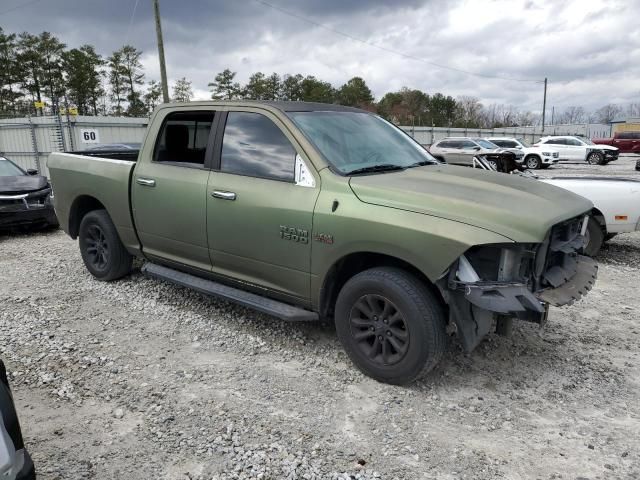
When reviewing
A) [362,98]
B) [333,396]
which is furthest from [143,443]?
[362,98]

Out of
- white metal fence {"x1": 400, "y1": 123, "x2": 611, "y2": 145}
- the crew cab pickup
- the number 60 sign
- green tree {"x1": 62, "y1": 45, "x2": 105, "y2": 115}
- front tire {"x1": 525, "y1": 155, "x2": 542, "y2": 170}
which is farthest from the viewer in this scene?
green tree {"x1": 62, "y1": 45, "x2": 105, "y2": 115}

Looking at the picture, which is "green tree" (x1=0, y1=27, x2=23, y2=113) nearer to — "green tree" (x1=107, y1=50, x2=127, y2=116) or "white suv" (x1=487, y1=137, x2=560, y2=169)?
"green tree" (x1=107, y1=50, x2=127, y2=116)

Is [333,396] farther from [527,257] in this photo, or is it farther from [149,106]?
[149,106]

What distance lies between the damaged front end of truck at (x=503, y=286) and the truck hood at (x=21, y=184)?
7.84 m

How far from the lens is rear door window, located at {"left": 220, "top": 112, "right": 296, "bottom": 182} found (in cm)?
382

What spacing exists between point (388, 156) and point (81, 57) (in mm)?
45987

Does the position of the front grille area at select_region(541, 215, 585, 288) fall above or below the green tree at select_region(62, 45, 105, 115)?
→ below

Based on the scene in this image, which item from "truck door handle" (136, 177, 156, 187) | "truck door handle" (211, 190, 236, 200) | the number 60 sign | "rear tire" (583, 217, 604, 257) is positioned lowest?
"rear tire" (583, 217, 604, 257)

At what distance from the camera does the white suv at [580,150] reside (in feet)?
86.4

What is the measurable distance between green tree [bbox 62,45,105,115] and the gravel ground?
144 ft

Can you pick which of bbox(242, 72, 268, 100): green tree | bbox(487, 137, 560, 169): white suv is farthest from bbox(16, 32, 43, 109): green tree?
bbox(487, 137, 560, 169): white suv

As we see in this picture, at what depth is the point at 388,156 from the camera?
411 centimetres

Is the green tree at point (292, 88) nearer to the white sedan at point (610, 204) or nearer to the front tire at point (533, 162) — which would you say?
the front tire at point (533, 162)

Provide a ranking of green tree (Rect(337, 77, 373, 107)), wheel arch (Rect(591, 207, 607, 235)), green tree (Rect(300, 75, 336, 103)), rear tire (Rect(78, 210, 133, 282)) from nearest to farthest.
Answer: rear tire (Rect(78, 210, 133, 282)) < wheel arch (Rect(591, 207, 607, 235)) < green tree (Rect(300, 75, 336, 103)) < green tree (Rect(337, 77, 373, 107))
